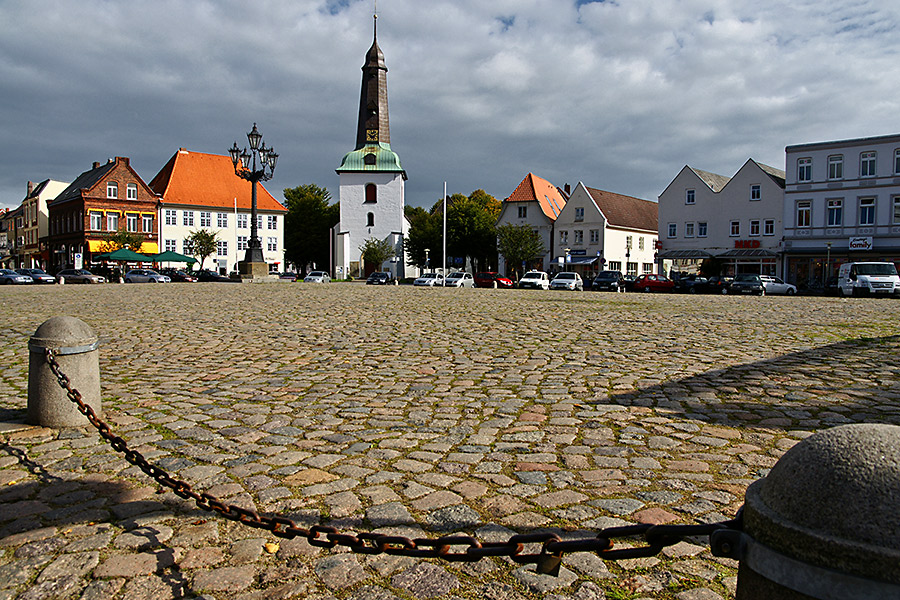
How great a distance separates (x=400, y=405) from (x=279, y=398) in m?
1.27

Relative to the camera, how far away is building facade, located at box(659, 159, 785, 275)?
5538cm

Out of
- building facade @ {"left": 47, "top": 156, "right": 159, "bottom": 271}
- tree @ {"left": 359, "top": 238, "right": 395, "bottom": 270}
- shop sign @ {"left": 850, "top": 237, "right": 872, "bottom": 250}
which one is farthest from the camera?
tree @ {"left": 359, "top": 238, "right": 395, "bottom": 270}

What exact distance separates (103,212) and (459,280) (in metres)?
45.9

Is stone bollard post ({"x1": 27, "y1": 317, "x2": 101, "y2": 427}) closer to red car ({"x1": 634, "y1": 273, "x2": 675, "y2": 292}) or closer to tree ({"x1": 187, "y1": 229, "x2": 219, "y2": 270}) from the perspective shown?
red car ({"x1": 634, "y1": 273, "x2": 675, "y2": 292})

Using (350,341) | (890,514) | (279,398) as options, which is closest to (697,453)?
(890,514)

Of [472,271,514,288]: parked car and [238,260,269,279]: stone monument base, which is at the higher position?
[238,260,269,279]: stone monument base

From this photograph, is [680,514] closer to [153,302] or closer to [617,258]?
[153,302]

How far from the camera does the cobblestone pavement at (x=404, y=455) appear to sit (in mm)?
2902

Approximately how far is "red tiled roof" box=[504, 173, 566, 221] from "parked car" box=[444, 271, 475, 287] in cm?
2619

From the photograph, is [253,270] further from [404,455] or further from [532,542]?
[532,542]

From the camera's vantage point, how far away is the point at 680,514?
3.49 metres

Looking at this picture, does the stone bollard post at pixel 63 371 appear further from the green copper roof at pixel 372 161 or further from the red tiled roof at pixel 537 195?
the green copper roof at pixel 372 161

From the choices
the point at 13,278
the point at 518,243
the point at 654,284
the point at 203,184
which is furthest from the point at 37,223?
the point at 654,284

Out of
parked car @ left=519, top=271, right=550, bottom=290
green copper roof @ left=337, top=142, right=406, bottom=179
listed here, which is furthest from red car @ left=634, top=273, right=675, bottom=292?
green copper roof @ left=337, top=142, right=406, bottom=179
